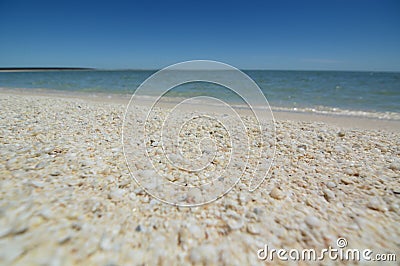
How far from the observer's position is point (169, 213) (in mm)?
1712

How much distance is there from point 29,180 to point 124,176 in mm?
905

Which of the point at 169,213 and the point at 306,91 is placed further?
the point at 306,91

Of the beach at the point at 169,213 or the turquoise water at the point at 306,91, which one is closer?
the beach at the point at 169,213

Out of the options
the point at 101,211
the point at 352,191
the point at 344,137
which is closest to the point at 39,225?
the point at 101,211

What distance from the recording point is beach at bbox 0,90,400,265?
51.4 inches

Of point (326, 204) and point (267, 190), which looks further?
point (267, 190)

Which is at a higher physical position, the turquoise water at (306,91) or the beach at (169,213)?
the turquoise water at (306,91)

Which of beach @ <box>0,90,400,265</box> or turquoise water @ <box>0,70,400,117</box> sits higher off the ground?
turquoise water @ <box>0,70,400,117</box>

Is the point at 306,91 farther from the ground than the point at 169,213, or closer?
farther from the ground

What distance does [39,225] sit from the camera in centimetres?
141

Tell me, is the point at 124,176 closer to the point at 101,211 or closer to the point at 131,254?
the point at 101,211

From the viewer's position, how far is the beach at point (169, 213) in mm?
1307

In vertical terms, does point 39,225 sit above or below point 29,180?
below

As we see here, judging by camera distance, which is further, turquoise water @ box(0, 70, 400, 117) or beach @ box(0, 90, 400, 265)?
turquoise water @ box(0, 70, 400, 117)
